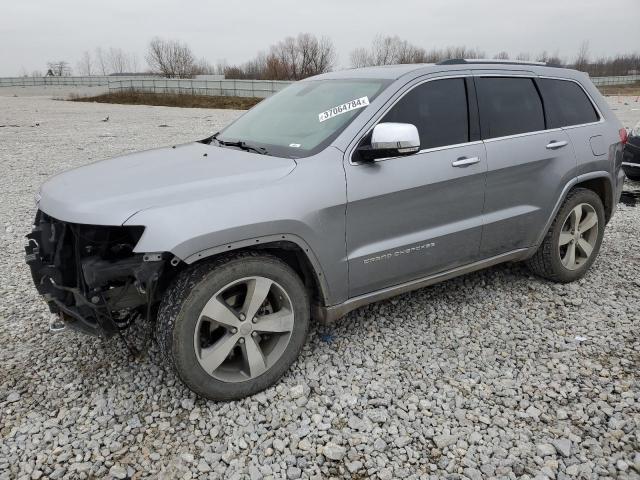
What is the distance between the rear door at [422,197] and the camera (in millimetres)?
3035

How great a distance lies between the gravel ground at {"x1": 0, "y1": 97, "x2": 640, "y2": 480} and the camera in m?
2.45

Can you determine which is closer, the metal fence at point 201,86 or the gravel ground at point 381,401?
the gravel ground at point 381,401

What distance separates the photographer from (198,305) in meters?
2.59

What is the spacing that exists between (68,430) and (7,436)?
0.29m

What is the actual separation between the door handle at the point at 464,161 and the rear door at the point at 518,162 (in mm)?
137

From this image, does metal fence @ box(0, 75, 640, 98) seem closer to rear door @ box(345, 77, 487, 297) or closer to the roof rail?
the roof rail

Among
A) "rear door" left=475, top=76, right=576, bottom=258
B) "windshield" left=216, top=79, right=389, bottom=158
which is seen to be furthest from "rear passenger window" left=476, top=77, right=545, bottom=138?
"windshield" left=216, top=79, right=389, bottom=158

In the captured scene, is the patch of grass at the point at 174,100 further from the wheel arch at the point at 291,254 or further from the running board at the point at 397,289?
the wheel arch at the point at 291,254

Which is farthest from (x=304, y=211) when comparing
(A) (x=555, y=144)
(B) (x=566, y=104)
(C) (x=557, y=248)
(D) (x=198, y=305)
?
(B) (x=566, y=104)

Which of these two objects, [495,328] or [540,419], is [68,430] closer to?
[540,419]

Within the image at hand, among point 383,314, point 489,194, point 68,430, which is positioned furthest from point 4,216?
point 489,194

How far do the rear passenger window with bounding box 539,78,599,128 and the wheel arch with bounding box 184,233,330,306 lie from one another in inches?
93.3

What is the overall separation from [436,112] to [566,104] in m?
1.47

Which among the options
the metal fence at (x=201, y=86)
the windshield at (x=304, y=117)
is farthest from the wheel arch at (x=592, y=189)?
the metal fence at (x=201, y=86)
